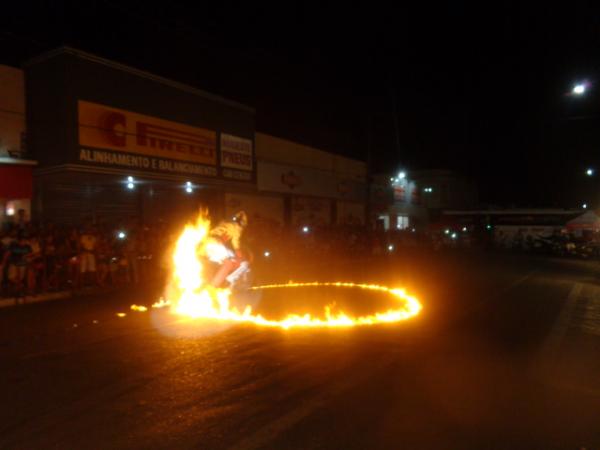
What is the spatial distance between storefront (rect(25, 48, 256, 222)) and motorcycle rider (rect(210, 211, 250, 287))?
24.5 feet

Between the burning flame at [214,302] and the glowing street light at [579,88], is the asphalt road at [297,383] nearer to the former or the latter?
the burning flame at [214,302]

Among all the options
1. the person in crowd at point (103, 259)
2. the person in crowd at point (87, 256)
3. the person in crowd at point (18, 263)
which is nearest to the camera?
the person in crowd at point (18, 263)

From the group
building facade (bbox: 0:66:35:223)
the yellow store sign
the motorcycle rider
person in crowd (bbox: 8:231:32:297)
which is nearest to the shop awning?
the yellow store sign

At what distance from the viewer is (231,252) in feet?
38.9

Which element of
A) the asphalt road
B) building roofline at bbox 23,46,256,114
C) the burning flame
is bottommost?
the asphalt road

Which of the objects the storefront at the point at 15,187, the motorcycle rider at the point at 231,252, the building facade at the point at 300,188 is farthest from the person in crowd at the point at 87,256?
the building facade at the point at 300,188

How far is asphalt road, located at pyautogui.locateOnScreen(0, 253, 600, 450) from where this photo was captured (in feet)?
15.0

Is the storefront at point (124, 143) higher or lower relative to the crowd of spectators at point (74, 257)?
higher

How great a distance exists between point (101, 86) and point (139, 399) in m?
14.9

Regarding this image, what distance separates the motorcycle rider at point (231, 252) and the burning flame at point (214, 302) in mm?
165

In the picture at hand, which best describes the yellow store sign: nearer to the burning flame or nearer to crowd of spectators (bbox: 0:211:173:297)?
crowd of spectators (bbox: 0:211:173:297)

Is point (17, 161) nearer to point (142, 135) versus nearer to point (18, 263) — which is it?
point (142, 135)

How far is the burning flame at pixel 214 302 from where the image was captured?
988 centimetres

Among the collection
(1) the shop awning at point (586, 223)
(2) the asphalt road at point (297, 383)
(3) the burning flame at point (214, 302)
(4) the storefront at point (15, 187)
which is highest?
(4) the storefront at point (15, 187)
